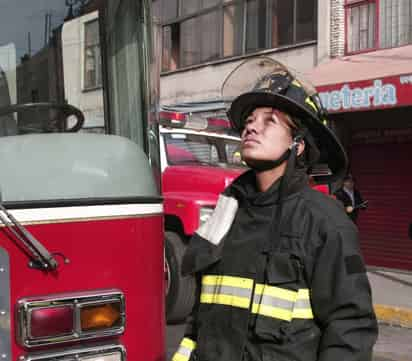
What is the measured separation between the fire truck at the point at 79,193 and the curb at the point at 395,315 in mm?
5445

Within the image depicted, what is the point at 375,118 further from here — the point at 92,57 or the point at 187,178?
the point at 92,57

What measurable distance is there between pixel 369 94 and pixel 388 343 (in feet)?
15.5

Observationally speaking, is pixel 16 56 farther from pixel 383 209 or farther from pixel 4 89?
pixel 383 209

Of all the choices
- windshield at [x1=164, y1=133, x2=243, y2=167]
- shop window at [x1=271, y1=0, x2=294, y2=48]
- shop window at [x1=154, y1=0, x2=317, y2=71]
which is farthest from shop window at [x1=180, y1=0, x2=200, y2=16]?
windshield at [x1=164, y1=133, x2=243, y2=167]

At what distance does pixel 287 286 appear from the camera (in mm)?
2004

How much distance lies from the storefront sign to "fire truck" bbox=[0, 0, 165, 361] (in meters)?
7.35

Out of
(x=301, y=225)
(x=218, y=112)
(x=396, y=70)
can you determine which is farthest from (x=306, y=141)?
(x=218, y=112)

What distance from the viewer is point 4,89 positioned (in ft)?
9.12

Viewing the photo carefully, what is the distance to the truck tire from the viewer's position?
268 inches

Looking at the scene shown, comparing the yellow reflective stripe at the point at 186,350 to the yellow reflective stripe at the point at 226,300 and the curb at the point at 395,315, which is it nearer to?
the yellow reflective stripe at the point at 226,300

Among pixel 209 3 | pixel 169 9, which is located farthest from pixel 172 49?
pixel 209 3

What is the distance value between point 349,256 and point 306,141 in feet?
1.52

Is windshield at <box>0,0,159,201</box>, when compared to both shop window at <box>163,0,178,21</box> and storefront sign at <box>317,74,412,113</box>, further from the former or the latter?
shop window at <box>163,0,178,21</box>

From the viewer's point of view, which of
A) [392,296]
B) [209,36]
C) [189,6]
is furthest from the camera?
[189,6]
